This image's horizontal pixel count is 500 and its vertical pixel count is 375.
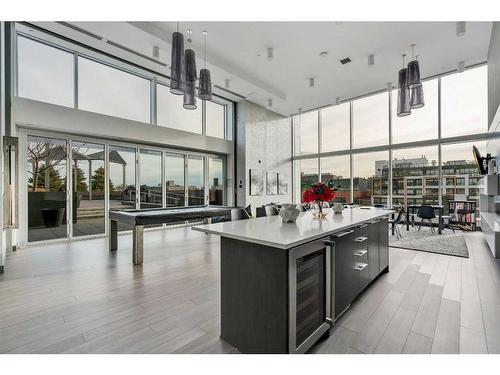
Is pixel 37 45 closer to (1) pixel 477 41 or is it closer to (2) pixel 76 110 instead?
(2) pixel 76 110

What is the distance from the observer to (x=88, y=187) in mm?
5824

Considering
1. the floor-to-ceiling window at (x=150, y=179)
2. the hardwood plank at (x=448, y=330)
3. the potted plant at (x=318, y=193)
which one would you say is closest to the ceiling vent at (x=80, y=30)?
the floor-to-ceiling window at (x=150, y=179)

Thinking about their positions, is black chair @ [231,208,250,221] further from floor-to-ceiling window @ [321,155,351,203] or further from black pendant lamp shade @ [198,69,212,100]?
floor-to-ceiling window @ [321,155,351,203]

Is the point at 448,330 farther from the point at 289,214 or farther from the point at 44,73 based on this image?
the point at 44,73

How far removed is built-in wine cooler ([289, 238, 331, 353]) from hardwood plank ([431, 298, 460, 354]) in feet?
2.69

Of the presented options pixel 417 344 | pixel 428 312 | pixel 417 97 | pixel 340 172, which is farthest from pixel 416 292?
pixel 340 172

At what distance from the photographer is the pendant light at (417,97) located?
4.17m

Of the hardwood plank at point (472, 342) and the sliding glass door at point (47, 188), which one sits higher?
the sliding glass door at point (47, 188)

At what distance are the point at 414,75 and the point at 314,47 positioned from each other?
1991mm

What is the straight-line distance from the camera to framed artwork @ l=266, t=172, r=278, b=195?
31.3 ft

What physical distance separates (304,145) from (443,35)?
6121mm

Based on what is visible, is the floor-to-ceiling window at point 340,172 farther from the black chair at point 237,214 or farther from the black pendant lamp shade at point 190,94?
the black pendant lamp shade at point 190,94

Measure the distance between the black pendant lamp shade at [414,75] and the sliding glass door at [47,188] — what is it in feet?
23.7
